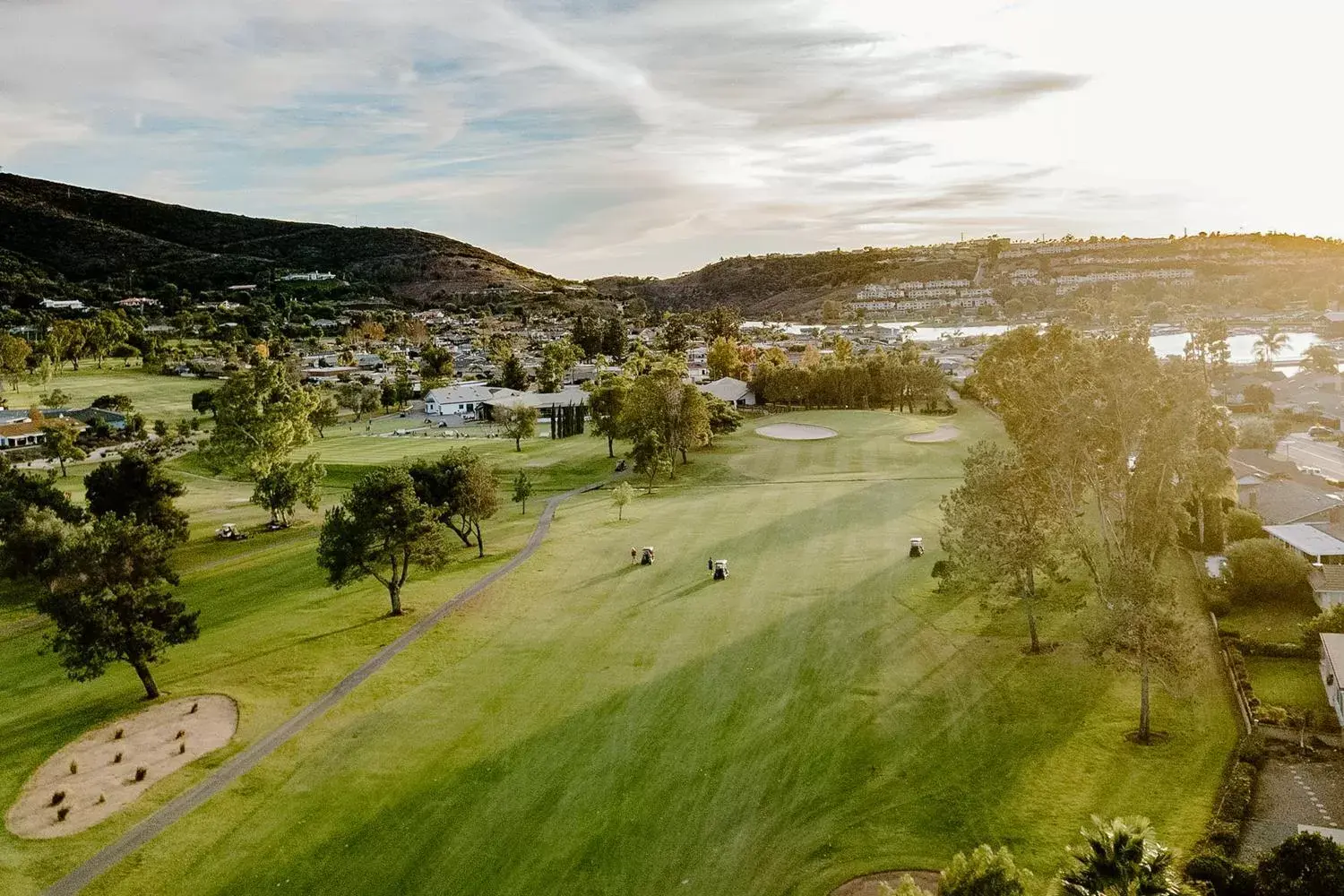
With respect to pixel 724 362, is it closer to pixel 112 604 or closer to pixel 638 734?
pixel 638 734

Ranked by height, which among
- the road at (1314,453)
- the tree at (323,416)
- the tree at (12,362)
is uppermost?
the tree at (12,362)

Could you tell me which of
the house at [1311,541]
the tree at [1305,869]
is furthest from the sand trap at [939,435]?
the tree at [1305,869]

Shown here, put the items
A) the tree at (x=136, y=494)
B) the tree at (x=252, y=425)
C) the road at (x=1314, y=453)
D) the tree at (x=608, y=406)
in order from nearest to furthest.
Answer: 1. the tree at (x=136, y=494)
2. the tree at (x=252, y=425)
3. the road at (x=1314, y=453)
4. the tree at (x=608, y=406)

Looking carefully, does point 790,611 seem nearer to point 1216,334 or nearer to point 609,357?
point 1216,334

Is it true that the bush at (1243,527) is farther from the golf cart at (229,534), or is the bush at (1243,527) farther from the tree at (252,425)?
the tree at (252,425)

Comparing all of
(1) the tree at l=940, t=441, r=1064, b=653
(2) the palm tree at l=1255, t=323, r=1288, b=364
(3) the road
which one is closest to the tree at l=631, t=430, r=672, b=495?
(1) the tree at l=940, t=441, r=1064, b=653

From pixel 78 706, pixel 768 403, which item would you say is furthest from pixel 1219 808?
pixel 768 403

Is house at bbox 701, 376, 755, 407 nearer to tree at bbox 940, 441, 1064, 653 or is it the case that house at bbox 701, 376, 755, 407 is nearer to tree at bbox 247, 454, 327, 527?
tree at bbox 247, 454, 327, 527
